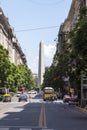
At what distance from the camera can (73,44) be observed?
3812 centimetres

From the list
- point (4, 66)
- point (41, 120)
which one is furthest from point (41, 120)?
point (4, 66)

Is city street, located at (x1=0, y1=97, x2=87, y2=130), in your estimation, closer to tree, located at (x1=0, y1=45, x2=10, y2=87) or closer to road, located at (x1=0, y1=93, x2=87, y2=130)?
road, located at (x1=0, y1=93, x2=87, y2=130)

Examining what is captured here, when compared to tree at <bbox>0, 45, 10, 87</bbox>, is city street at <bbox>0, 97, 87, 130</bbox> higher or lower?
lower

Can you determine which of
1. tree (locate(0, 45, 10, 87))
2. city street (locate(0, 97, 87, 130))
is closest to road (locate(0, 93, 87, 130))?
city street (locate(0, 97, 87, 130))

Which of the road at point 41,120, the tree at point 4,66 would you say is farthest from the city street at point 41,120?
the tree at point 4,66

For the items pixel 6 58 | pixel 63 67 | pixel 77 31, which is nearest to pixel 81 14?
pixel 77 31

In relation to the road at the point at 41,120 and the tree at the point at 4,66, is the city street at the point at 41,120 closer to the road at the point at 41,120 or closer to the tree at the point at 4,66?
the road at the point at 41,120

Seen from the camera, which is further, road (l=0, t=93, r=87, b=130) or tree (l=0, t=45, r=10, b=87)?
tree (l=0, t=45, r=10, b=87)

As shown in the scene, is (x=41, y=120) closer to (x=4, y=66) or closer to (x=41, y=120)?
(x=41, y=120)

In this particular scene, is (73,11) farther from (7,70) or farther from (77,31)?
(77,31)

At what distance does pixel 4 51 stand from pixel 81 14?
6314cm

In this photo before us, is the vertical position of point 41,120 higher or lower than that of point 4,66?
lower

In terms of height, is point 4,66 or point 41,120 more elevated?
point 4,66

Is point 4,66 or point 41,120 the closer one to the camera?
point 41,120
